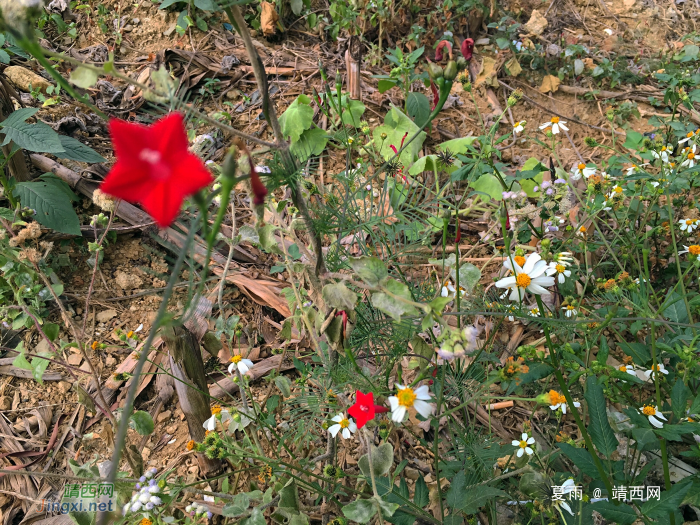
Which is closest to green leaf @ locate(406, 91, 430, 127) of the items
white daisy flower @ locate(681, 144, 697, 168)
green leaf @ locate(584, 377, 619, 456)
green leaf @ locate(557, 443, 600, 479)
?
white daisy flower @ locate(681, 144, 697, 168)

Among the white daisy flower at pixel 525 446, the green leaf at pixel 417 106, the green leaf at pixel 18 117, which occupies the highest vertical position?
Result: the green leaf at pixel 18 117

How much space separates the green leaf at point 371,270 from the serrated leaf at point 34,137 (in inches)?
47.5

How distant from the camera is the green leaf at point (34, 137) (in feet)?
4.70

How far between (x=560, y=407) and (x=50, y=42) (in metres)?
2.86

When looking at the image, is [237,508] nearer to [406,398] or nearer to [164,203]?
[406,398]

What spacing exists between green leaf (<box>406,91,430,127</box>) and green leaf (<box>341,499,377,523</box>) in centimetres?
160

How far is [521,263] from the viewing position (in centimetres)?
115

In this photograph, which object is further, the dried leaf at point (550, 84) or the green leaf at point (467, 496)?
the dried leaf at point (550, 84)

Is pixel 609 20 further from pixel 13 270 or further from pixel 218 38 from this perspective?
pixel 13 270

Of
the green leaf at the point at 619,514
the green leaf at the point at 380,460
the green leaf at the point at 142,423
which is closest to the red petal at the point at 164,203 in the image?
the green leaf at the point at 380,460

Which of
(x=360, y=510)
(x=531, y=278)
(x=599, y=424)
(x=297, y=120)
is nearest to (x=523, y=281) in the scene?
(x=531, y=278)

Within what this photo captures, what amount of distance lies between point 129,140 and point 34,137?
125cm

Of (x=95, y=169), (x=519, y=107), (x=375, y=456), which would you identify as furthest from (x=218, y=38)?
(x=375, y=456)

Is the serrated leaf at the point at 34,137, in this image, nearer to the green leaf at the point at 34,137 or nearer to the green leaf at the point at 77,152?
the green leaf at the point at 34,137
